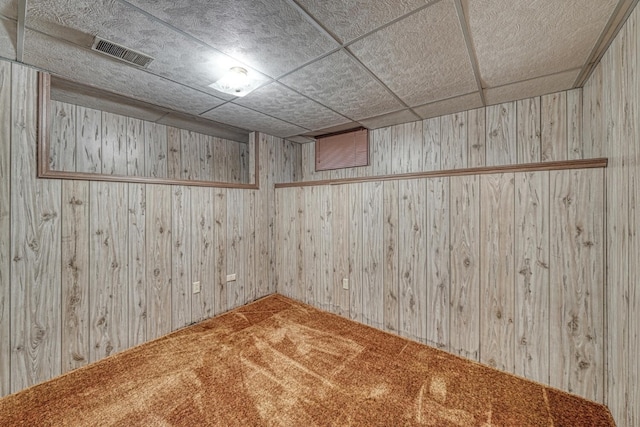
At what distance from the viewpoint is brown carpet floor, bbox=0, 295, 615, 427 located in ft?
5.05

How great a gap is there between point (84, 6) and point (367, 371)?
2.87 m

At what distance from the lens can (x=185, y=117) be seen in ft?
9.81

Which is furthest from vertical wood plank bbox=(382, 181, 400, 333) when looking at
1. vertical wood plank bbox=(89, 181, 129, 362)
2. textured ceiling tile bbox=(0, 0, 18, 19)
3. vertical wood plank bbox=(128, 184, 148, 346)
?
textured ceiling tile bbox=(0, 0, 18, 19)

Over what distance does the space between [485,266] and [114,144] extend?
12.9 feet

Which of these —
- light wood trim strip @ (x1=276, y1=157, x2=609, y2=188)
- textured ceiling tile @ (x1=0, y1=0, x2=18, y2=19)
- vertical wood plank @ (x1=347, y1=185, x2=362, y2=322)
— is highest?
textured ceiling tile @ (x1=0, y1=0, x2=18, y2=19)

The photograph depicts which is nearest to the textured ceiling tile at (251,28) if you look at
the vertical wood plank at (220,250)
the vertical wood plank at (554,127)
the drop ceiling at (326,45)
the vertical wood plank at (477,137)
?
the drop ceiling at (326,45)

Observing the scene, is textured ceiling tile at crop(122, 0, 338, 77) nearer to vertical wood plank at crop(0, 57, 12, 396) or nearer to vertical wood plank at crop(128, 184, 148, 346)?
vertical wood plank at crop(0, 57, 12, 396)

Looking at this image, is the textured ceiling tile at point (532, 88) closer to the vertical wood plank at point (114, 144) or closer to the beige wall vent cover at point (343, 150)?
the beige wall vent cover at point (343, 150)

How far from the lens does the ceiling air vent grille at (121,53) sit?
1588 mm

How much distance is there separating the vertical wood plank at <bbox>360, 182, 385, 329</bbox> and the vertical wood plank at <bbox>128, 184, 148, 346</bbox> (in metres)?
2.16

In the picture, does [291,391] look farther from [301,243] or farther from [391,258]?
[301,243]

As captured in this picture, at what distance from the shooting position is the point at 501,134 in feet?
8.32

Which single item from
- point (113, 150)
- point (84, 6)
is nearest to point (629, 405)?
point (84, 6)

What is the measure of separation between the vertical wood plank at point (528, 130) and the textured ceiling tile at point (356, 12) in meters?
1.82
